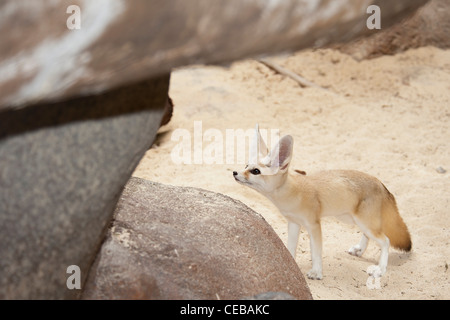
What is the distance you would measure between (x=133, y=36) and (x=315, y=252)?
2.62 metres

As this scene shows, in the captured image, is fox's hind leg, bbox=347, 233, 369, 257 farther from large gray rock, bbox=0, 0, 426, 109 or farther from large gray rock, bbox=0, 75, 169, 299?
large gray rock, bbox=0, 0, 426, 109

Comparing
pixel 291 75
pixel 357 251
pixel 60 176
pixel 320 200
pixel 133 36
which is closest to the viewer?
pixel 133 36

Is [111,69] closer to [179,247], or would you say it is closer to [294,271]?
[179,247]

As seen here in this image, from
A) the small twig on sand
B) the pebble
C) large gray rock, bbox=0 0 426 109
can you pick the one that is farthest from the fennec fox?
the small twig on sand

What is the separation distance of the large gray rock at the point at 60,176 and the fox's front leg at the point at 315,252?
1.94 metres

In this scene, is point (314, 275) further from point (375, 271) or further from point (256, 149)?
point (256, 149)

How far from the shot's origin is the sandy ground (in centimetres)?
384

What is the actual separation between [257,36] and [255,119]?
188 inches

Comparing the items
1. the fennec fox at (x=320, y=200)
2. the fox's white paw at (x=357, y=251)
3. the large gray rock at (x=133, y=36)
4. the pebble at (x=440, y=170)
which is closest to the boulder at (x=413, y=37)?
the pebble at (x=440, y=170)

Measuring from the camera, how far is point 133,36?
1.40m

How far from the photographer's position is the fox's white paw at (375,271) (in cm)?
367

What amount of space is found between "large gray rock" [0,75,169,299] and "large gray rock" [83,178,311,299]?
22 cm

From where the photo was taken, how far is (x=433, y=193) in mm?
4625

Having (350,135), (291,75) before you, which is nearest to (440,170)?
(350,135)
